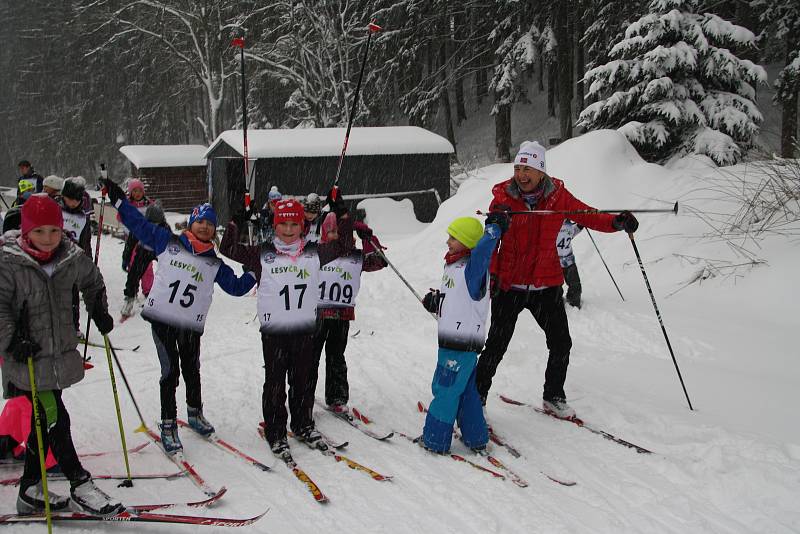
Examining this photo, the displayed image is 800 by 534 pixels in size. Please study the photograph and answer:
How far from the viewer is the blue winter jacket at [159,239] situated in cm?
430

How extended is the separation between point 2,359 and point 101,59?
48.2 m

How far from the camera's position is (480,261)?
4.10 metres

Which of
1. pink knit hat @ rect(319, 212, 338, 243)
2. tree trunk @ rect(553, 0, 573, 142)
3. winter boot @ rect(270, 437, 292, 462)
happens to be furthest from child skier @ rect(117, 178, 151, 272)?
tree trunk @ rect(553, 0, 573, 142)

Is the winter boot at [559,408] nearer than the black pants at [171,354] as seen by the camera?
No

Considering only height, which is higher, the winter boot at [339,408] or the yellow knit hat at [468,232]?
the yellow knit hat at [468,232]

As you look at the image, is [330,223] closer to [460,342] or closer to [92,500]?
[460,342]

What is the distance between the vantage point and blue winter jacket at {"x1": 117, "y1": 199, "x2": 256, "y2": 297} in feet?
14.1

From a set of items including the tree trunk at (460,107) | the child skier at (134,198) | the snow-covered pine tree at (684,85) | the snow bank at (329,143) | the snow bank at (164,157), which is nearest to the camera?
the child skier at (134,198)

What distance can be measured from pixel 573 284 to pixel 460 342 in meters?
3.94

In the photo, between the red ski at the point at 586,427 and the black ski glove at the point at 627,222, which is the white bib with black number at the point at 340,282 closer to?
the red ski at the point at 586,427

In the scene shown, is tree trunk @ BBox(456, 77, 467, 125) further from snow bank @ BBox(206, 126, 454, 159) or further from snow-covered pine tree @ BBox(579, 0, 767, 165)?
snow-covered pine tree @ BBox(579, 0, 767, 165)

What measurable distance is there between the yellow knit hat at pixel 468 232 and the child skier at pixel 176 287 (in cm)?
153

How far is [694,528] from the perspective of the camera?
11.0ft

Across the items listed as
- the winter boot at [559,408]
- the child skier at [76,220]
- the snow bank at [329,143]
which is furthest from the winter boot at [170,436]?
the snow bank at [329,143]
